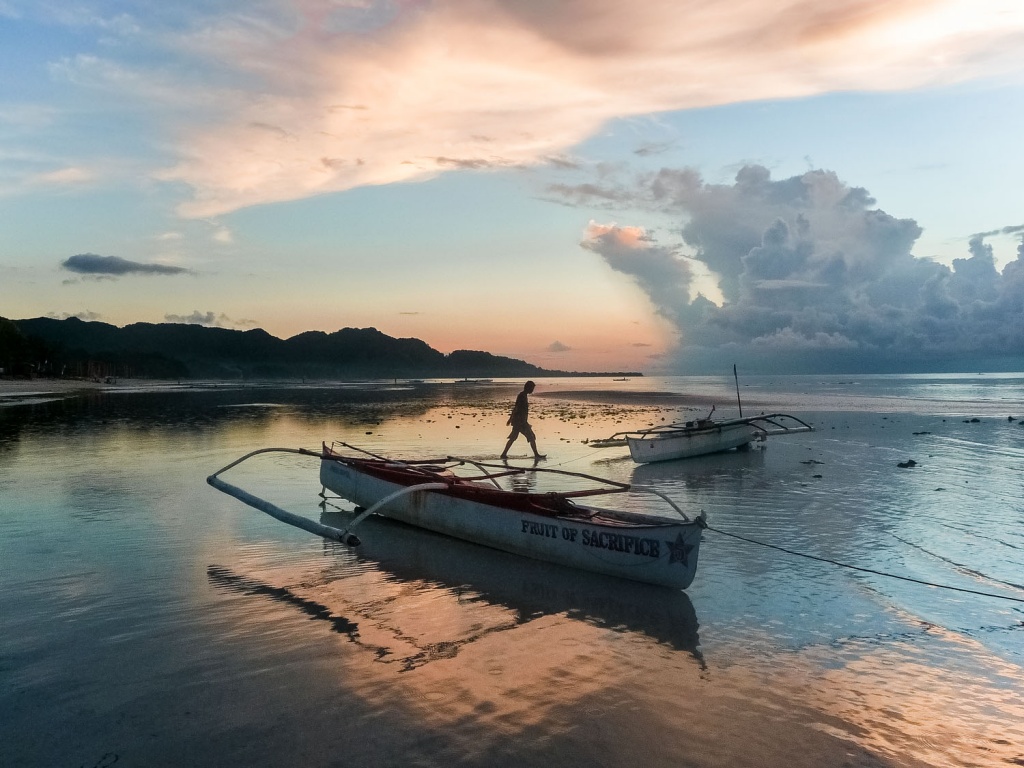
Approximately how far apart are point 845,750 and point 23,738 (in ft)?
20.0

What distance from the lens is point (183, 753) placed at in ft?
16.0

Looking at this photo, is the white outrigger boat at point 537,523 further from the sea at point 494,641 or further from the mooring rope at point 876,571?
the mooring rope at point 876,571

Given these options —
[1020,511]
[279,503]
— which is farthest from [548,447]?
[1020,511]

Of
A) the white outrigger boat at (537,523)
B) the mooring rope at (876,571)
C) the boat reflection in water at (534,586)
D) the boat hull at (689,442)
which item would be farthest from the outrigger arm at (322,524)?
the boat hull at (689,442)

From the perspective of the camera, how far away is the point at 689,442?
22031 millimetres

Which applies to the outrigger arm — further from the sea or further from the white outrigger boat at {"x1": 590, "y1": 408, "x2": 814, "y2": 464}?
the white outrigger boat at {"x1": 590, "y1": 408, "x2": 814, "y2": 464}

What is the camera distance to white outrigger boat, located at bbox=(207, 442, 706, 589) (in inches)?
336

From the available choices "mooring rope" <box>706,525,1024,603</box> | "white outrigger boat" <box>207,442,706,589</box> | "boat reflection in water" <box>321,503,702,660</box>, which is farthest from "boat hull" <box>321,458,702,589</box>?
"mooring rope" <box>706,525,1024,603</box>

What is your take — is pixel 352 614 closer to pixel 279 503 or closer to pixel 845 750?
pixel 845 750

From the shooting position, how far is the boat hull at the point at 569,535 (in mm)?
8453

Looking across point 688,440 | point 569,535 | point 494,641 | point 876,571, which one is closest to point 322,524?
point 569,535

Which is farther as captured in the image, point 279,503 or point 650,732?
point 279,503

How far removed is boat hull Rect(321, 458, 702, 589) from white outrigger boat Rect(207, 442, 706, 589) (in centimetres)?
1

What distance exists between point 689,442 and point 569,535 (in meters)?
13.6
